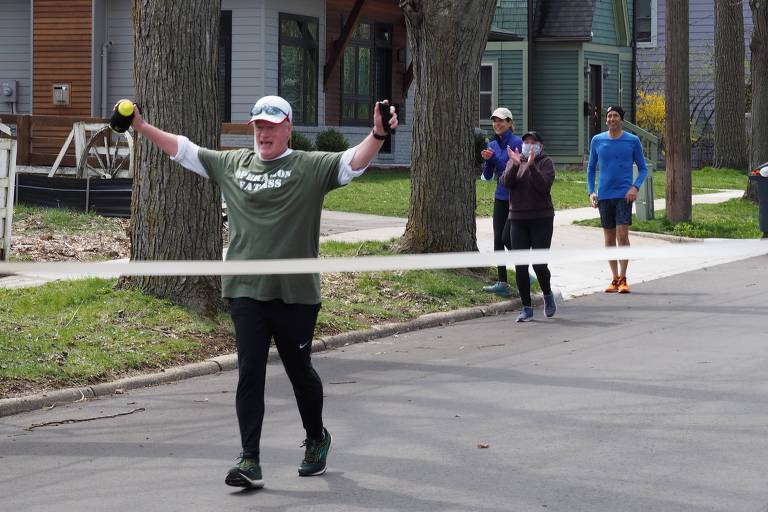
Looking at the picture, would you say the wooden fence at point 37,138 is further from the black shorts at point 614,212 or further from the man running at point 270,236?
the man running at point 270,236

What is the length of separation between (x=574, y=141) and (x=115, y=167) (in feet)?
70.0

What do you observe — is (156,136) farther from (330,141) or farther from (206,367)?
(330,141)

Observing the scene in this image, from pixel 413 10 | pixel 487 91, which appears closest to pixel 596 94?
pixel 487 91

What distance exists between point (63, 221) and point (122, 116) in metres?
11.4

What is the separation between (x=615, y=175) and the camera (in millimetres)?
14422

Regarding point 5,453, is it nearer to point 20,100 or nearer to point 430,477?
point 430,477

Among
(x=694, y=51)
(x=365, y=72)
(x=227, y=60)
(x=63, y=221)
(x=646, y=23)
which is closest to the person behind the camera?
(x=63, y=221)

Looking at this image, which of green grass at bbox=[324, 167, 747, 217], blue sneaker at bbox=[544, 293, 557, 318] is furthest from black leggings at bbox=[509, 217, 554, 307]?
green grass at bbox=[324, 167, 747, 217]

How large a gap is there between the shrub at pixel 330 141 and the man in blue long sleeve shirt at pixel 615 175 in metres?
14.9

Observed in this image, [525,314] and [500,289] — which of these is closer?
[525,314]

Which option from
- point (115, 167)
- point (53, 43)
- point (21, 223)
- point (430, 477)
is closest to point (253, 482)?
point (430, 477)

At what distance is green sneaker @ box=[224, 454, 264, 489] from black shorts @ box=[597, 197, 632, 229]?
8.77 meters

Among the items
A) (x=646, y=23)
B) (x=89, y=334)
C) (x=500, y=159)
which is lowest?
(x=89, y=334)

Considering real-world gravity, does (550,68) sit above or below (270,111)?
above
